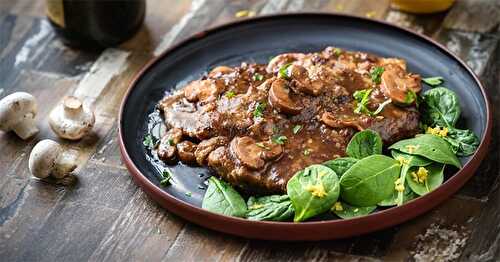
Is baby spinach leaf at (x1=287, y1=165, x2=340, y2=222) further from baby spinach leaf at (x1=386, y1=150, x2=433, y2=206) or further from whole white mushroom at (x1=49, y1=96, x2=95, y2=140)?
whole white mushroom at (x1=49, y1=96, x2=95, y2=140)

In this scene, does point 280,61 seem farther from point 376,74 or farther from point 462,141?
point 462,141

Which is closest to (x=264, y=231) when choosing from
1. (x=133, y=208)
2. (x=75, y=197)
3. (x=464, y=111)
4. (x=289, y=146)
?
(x=289, y=146)

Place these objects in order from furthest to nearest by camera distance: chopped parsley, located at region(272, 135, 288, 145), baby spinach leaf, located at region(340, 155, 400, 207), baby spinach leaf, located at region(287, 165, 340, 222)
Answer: chopped parsley, located at region(272, 135, 288, 145) < baby spinach leaf, located at region(340, 155, 400, 207) < baby spinach leaf, located at region(287, 165, 340, 222)

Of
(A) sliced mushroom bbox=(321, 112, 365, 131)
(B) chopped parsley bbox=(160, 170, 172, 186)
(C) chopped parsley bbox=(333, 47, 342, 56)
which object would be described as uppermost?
(C) chopped parsley bbox=(333, 47, 342, 56)

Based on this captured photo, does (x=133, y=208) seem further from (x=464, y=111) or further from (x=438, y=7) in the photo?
(x=438, y=7)

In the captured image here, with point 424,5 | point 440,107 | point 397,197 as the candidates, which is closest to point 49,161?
point 397,197

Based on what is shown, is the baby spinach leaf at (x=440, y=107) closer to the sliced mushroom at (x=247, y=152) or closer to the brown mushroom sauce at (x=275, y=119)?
the brown mushroom sauce at (x=275, y=119)

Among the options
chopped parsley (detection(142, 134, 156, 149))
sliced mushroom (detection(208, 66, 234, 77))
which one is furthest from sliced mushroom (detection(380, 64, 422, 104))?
chopped parsley (detection(142, 134, 156, 149))
